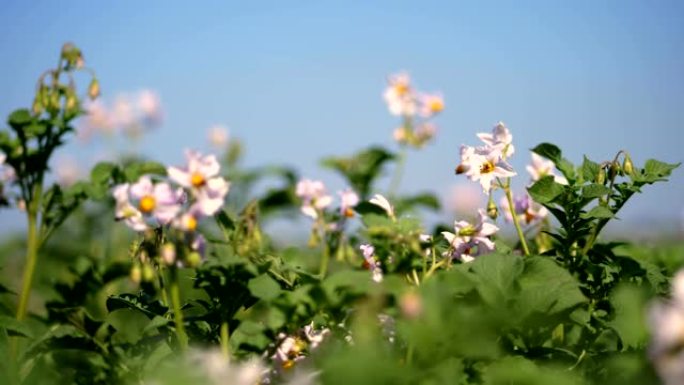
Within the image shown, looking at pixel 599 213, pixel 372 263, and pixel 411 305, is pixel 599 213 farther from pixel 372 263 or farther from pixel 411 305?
pixel 411 305

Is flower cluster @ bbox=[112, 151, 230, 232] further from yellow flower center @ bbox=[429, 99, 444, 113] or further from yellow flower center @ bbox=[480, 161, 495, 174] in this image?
yellow flower center @ bbox=[429, 99, 444, 113]

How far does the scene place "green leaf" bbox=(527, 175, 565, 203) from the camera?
209cm

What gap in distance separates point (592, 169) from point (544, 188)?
204 millimetres

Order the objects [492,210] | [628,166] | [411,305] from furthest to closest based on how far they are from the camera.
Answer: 1. [492,210]
2. [628,166]
3. [411,305]

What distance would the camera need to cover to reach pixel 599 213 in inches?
79.5

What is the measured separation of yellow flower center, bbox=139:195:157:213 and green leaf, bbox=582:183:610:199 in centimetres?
103

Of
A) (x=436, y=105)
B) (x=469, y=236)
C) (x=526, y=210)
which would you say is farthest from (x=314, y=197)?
(x=436, y=105)

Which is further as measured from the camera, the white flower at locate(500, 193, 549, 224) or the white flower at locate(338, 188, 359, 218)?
the white flower at locate(338, 188, 359, 218)

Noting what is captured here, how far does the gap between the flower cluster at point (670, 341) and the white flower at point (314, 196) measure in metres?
2.09

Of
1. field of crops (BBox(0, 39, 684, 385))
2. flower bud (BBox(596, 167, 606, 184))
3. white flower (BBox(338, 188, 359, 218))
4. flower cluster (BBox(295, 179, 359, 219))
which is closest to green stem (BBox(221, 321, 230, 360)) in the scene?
field of crops (BBox(0, 39, 684, 385))

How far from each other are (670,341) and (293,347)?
94cm

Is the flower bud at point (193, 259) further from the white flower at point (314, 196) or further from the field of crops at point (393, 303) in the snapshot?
the white flower at point (314, 196)

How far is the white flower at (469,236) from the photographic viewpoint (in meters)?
2.07

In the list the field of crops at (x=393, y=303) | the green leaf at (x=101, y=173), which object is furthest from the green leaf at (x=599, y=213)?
the green leaf at (x=101, y=173)
